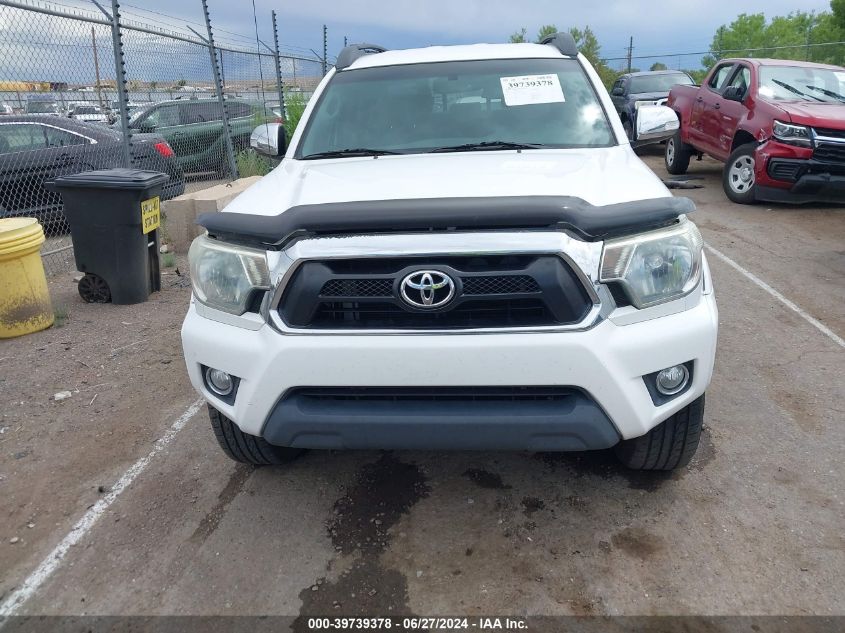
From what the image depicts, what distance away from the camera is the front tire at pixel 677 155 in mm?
11664

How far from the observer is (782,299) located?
5.67 m

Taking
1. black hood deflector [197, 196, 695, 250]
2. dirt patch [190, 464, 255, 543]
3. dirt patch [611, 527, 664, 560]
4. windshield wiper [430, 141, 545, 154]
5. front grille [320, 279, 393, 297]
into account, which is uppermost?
windshield wiper [430, 141, 545, 154]

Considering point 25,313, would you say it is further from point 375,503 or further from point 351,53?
point 375,503

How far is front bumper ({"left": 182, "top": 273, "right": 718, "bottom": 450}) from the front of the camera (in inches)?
90.7

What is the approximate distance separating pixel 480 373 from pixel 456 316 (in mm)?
223

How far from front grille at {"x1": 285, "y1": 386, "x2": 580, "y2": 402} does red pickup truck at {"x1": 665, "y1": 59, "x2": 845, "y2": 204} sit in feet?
25.4

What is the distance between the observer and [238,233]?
2502mm

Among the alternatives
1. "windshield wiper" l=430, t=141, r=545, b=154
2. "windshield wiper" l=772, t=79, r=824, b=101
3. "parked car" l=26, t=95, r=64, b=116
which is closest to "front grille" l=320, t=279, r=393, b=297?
"windshield wiper" l=430, t=141, r=545, b=154

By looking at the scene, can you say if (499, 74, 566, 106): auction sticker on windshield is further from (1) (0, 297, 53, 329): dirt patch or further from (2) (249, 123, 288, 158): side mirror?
(1) (0, 297, 53, 329): dirt patch

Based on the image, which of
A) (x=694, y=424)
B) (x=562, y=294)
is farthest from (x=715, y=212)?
(x=562, y=294)

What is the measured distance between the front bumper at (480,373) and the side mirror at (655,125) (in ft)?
6.49

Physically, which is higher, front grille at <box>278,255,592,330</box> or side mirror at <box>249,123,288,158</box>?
side mirror at <box>249,123,288,158</box>

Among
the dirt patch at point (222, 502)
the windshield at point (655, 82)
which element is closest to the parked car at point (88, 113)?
the dirt patch at point (222, 502)

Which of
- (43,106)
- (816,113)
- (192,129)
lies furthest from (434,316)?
(192,129)
